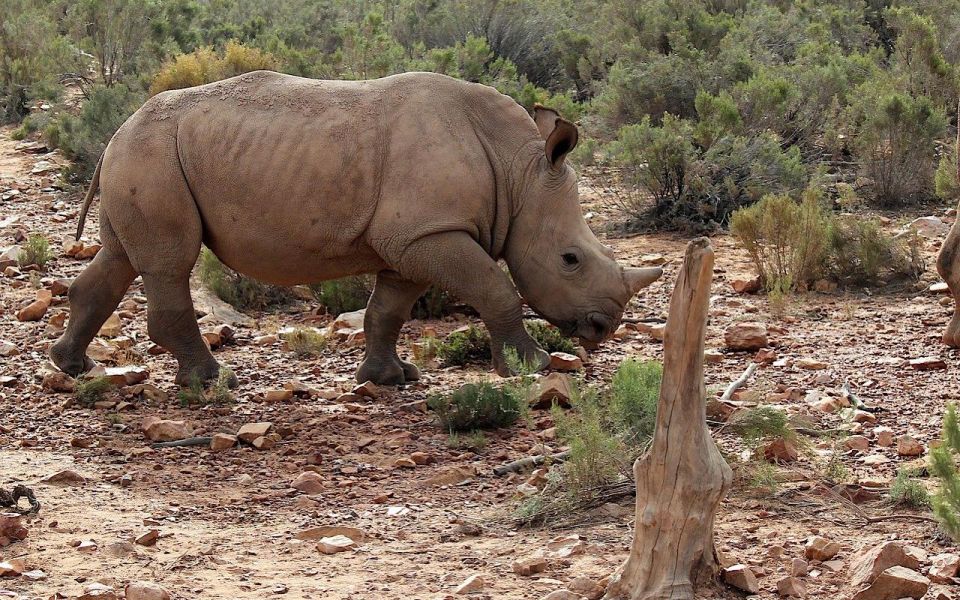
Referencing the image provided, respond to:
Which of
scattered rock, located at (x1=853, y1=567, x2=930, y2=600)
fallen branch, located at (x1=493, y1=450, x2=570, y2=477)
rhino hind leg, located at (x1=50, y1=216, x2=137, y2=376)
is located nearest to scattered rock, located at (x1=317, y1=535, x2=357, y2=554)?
fallen branch, located at (x1=493, y1=450, x2=570, y2=477)

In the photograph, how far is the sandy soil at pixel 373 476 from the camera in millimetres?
4707

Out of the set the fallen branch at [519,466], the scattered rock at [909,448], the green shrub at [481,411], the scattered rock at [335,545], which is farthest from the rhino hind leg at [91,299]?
the scattered rock at [909,448]

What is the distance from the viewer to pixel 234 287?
10234mm

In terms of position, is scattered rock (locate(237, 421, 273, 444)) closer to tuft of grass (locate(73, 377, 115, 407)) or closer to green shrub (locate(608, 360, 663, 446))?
tuft of grass (locate(73, 377, 115, 407))

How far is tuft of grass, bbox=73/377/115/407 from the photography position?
7.49 metres

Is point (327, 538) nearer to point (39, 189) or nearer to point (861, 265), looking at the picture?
point (861, 265)

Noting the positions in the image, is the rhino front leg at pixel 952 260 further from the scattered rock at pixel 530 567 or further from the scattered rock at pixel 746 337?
the scattered rock at pixel 530 567

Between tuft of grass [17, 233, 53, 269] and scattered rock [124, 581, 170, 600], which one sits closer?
scattered rock [124, 581, 170, 600]

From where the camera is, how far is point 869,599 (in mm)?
4031

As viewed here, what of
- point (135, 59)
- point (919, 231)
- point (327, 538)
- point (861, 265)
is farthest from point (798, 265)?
point (135, 59)

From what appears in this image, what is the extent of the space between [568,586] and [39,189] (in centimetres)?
1023

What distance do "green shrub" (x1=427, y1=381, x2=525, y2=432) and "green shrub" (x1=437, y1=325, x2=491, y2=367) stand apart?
4.94ft

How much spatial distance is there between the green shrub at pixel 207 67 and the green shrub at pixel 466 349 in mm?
7250

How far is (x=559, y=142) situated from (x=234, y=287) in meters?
3.77
